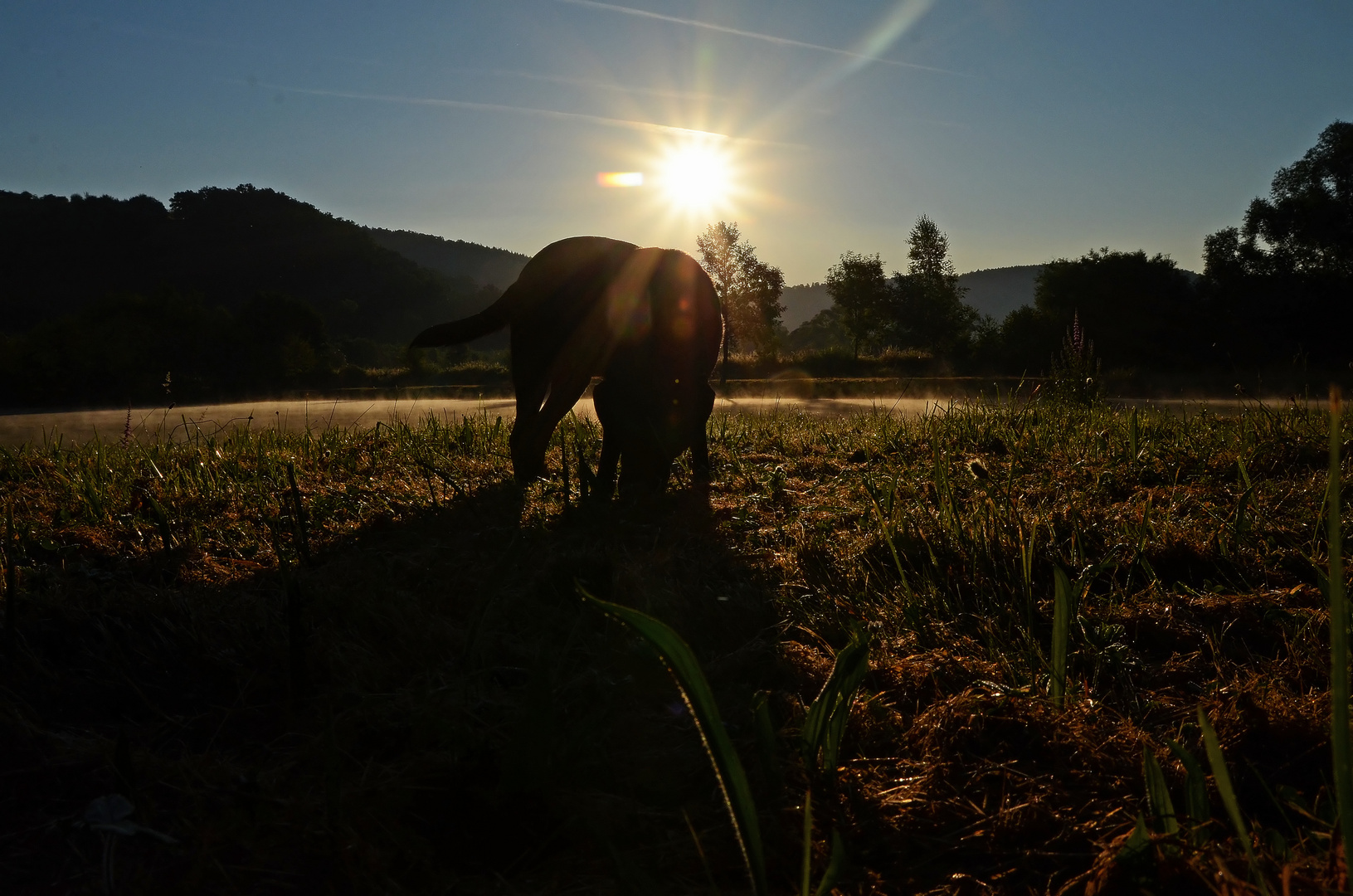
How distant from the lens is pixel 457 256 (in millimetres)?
112375

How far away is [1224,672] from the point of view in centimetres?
162

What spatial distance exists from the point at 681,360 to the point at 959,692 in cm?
256

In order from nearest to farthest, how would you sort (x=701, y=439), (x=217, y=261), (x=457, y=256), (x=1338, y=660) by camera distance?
(x=1338, y=660) < (x=701, y=439) < (x=217, y=261) < (x=457, y=256)

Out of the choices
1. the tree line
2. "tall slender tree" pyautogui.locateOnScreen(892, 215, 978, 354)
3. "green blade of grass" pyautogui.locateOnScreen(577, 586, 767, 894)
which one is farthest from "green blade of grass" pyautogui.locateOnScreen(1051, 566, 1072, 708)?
"tall slender tree" pyautogui.locateOnScreen(892, 215, 978, 354)

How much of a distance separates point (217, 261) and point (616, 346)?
8212cm

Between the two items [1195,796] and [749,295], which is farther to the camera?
[749,295]

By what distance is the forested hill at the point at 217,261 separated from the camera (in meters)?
63.3

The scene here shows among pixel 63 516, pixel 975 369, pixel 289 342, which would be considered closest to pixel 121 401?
pixel 289 342

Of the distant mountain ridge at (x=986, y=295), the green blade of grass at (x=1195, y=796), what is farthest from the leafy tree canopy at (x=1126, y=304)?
the distant mountain ridge at (x=986, y=295)

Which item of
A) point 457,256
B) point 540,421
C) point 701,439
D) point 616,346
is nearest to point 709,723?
point 616,346

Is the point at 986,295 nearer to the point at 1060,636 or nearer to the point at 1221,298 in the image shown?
the point at 1221,298

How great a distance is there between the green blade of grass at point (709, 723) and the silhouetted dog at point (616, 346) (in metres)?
2.41

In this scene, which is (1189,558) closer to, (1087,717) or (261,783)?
(1087,717)

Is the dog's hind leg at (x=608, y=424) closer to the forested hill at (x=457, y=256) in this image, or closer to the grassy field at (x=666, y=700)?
the grassy field at (x=666, y=700)
